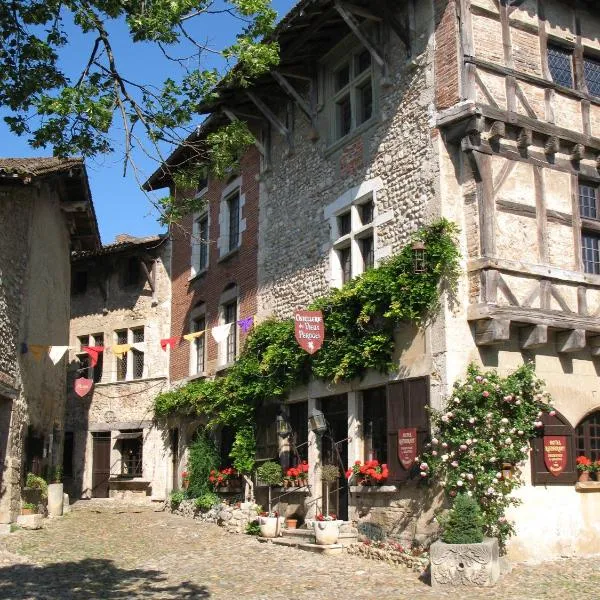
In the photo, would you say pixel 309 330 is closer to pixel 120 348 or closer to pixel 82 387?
pixel 82 387

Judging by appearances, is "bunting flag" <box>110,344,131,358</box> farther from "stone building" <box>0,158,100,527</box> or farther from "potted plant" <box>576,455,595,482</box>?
"potted plant" <box>576,455,595,482</box>

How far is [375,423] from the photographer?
12.2 m

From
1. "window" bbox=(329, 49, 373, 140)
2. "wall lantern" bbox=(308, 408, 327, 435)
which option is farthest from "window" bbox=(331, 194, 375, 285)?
"wall lantern" bbox=(308, 408, 327, 435)

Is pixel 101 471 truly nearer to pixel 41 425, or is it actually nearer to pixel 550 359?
pixel 41 425

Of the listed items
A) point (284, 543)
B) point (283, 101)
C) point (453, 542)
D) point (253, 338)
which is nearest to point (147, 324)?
point (253, 338)

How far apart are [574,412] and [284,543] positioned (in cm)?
485

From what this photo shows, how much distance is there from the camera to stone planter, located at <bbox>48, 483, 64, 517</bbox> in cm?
1620

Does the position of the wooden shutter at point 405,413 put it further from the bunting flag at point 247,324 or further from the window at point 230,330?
the window at point 230,330

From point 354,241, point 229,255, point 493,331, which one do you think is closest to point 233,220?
point 229,255

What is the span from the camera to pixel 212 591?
8.76 meters

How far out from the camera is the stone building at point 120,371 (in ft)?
69.4

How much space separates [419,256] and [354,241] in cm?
241

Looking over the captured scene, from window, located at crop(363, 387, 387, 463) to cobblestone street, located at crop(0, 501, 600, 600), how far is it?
5.65 feet

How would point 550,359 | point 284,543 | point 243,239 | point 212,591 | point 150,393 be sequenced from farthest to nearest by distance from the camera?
point 150,393, point 243,239, point 284,543, point 550,359, point 212,591
